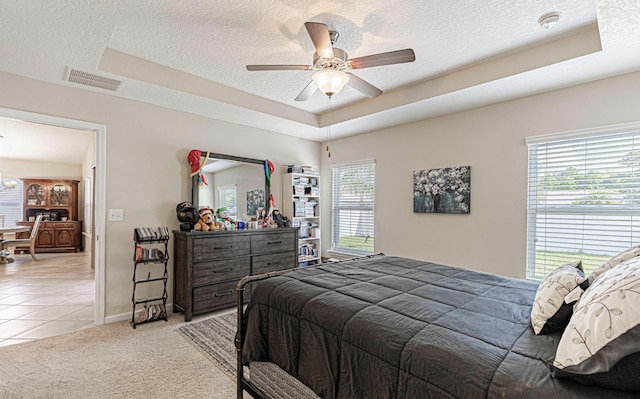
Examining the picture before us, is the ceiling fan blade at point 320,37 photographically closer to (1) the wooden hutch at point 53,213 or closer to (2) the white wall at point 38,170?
(1) the wooden hutch at point 53,213

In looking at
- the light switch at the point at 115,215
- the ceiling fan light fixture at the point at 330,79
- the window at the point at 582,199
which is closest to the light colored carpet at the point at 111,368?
the light switch at the point at 115,215

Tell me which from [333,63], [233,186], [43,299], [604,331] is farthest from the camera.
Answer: [233,186]

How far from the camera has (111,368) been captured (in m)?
2.43

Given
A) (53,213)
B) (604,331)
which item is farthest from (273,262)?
(53,213)

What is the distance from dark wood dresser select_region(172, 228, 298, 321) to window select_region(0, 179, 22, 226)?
304 inches

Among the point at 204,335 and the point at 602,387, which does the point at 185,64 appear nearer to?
the point at 204,335

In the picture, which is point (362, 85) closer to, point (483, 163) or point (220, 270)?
point (483, 163)

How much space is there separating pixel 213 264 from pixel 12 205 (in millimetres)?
8374

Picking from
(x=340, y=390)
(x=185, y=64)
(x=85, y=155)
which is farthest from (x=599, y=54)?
(x=85, y=155)

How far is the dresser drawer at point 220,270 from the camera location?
11.6 feet

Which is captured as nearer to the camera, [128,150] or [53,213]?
[128,150]

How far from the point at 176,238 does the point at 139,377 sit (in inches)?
68.3

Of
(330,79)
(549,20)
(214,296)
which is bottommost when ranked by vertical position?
(214,296)

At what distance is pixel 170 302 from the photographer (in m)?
3.78
